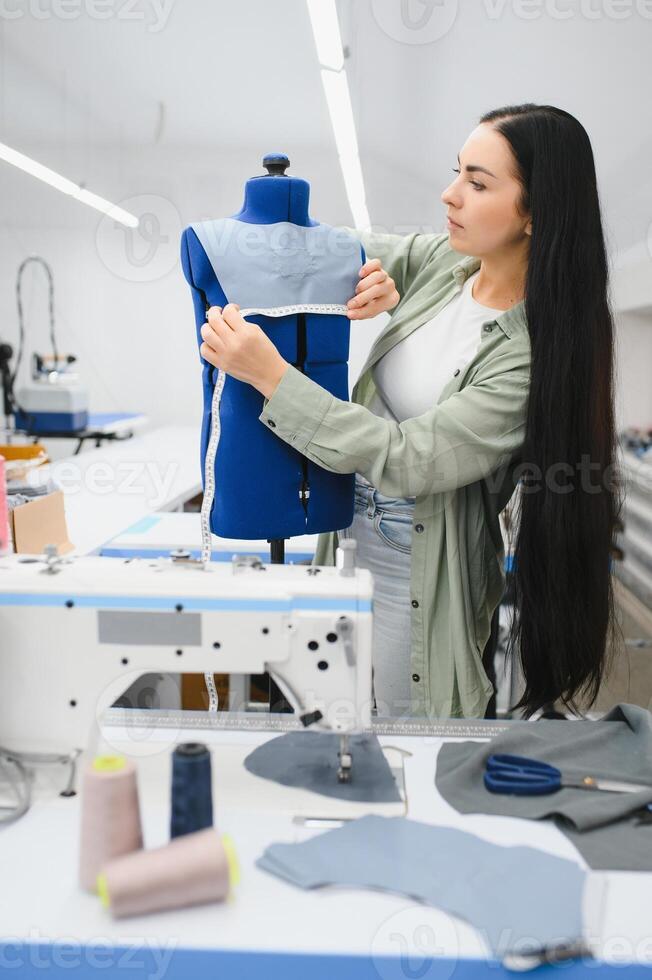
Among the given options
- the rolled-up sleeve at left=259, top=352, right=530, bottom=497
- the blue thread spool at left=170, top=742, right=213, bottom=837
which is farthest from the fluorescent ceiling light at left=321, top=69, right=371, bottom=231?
the blue thread spool at left=170, top=742, right=213, bottom=837

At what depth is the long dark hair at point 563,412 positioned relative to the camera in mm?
1333

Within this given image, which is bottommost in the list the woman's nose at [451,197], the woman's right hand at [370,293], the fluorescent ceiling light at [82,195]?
the woman's right hand at [370,293]

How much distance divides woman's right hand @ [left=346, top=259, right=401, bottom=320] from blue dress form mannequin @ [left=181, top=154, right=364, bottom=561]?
2 cm

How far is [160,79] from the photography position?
4.42 metres

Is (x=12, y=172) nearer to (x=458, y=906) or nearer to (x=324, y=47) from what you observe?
(x=324, y=47)

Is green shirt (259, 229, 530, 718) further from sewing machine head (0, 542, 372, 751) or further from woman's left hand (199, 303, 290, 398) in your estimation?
sewing machine head (0, 542, 372, 751)

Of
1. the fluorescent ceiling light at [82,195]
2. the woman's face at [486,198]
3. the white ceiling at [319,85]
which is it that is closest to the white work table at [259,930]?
the woman's face at [486,198]

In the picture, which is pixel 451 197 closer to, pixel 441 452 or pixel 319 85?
pixel 441 452

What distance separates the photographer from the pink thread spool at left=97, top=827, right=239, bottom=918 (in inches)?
30.5

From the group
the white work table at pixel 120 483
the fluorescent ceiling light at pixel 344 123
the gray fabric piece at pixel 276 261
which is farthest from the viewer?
the fluorescent ceiling light at pixel 344 123

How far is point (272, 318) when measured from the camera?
132 cm

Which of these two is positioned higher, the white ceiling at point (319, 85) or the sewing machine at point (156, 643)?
the white ceiling at point (319, 85)

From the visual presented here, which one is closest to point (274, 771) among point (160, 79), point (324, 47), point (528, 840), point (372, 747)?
point (372, 747)

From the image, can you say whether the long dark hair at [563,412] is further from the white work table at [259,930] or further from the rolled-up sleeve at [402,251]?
the white work table at [259,930]
